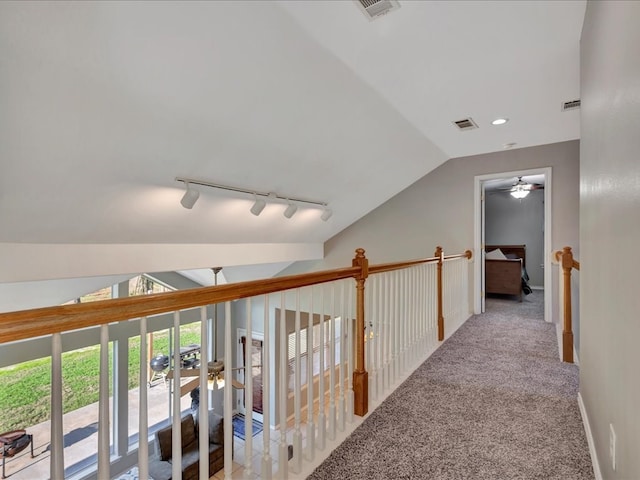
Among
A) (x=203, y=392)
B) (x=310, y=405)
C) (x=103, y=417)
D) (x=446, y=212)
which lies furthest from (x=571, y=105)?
(x=103, y=417)

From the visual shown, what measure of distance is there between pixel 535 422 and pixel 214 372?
3.04m

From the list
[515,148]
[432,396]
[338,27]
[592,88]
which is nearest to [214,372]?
[432,396]

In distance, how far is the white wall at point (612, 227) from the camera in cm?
98

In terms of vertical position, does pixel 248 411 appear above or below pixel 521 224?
below

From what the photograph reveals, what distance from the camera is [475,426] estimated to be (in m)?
1.96

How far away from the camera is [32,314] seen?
82 cm

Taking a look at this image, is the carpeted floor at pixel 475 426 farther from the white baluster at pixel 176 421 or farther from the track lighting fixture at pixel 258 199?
the track lighting fixture at pixel 258 199

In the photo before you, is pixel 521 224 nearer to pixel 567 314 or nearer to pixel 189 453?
pixel 567 314

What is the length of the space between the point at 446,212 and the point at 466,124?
1783 millimetres

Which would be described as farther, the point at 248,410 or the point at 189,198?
the point at 189,198

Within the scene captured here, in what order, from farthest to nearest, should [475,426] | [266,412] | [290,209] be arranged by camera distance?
[290,209] < [475,426] < [266,412]

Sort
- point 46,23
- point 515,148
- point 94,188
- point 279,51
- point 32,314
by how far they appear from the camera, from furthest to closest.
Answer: point 515,148
point 94,188
point 279,51
point 46,23
point 32,314

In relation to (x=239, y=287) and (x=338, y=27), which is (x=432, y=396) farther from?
(x=338, y=27)

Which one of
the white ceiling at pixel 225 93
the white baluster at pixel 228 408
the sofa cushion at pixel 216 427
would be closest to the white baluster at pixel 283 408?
the white baluster at pixel 228 408
